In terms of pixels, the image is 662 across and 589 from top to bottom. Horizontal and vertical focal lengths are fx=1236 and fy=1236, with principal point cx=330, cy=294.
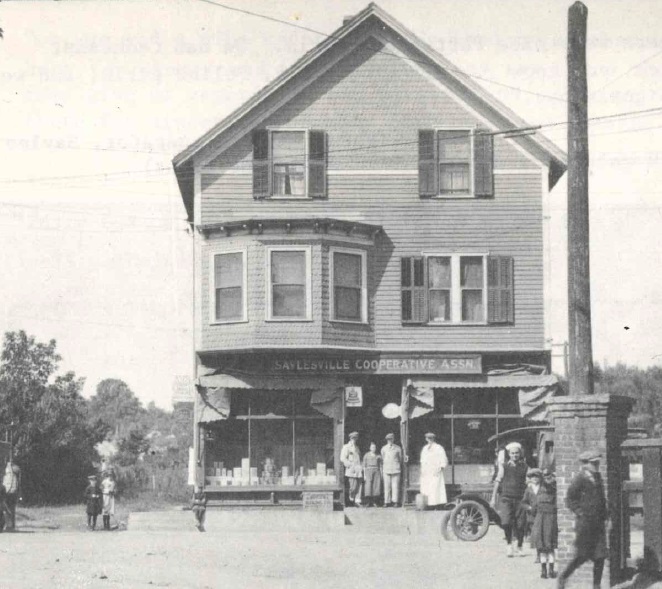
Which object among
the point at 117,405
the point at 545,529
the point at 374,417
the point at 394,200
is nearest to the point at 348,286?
the point at 394,200

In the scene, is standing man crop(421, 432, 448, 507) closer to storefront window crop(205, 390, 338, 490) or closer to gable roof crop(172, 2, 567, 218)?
storefront window crop(205, 390, 338, 490)

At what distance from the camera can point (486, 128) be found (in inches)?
1201

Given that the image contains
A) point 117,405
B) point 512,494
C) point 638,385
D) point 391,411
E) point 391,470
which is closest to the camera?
point 512,494

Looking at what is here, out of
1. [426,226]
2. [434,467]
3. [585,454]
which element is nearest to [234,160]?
[426,226]

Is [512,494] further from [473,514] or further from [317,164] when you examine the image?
[317,164]

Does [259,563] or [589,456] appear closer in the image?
[589,456]

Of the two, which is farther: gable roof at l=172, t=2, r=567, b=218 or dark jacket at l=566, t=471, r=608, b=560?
gable roof at l=172, t=2, r=567, b=218

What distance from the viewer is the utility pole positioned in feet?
52.8

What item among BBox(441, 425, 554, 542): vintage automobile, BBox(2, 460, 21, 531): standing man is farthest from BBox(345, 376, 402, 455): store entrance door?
BBox(2, 460, 21, 531): standing man

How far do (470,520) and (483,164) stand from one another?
11218 millimetres

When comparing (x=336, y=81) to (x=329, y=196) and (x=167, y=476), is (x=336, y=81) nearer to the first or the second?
(x=329, y=196)

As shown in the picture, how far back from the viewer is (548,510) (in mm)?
17078

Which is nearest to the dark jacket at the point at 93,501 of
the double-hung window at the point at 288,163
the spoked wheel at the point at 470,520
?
the double-hung window at the point at 288,163

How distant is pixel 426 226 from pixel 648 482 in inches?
629
